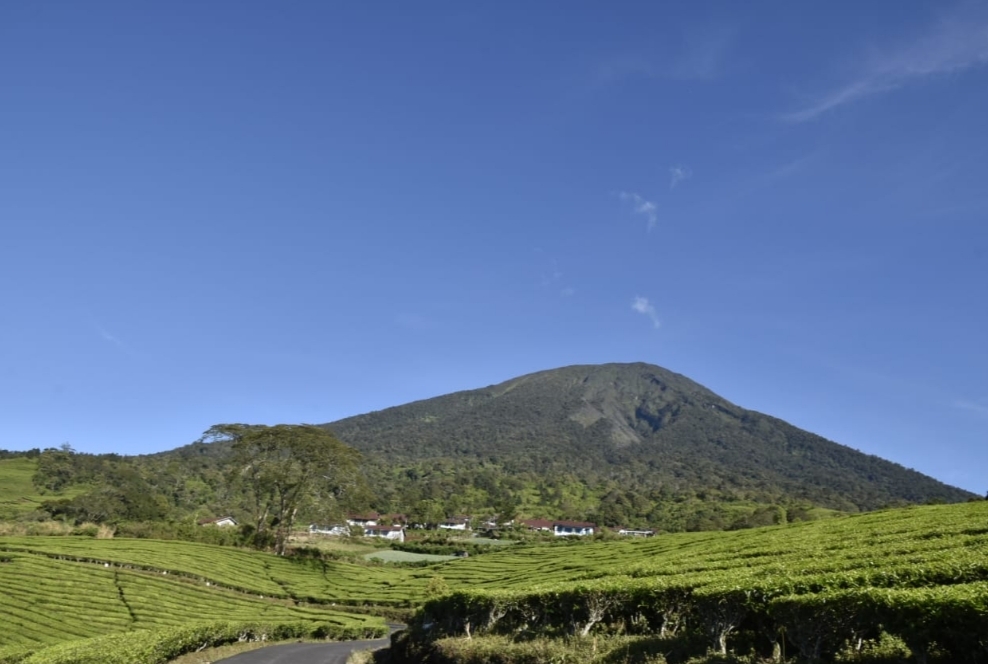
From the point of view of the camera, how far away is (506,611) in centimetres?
2088

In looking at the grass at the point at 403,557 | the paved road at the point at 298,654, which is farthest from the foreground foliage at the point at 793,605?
the grass at the point at 403,557

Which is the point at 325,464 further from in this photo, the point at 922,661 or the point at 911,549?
the point at 922,661

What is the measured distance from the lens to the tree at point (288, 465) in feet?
224

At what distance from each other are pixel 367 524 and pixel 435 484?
1780 inches

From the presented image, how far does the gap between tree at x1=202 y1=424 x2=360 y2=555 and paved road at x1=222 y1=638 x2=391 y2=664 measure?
30804 millimetres

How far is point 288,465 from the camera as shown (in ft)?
225

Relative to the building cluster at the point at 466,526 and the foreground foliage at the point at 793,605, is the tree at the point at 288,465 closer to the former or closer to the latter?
the foreground foliage at the point at 793,605

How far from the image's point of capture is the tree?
Answer: 2687 inches

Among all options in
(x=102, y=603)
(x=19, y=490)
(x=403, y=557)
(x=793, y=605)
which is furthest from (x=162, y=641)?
(x=19, y=490)

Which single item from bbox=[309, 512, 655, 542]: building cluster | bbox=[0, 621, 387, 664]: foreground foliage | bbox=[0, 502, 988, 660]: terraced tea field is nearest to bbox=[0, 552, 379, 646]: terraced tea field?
bbox=[0, 502, 988, 660]: terraced tea field

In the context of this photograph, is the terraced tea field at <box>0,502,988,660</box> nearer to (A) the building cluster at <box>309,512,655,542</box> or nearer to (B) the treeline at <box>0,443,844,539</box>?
(B) the treeline at <box>0,443,844,539</box>

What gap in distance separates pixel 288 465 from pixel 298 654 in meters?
37.0

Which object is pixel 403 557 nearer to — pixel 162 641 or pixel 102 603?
pixel 102 603

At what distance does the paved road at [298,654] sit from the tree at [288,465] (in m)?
30.8
